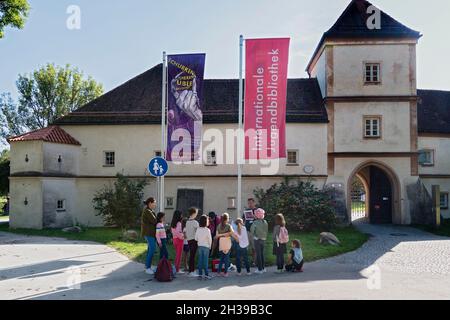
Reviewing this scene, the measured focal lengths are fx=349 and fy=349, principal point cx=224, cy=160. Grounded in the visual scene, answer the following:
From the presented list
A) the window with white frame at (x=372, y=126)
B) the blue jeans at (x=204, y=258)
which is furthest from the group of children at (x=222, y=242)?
the window with white frame at (x=372, y=126)

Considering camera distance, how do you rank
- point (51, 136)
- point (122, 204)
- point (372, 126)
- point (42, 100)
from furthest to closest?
point (42, 100)
point (372, 126)
point (51, 136)
point (122, 204)

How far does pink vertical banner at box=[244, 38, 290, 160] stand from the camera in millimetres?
13945

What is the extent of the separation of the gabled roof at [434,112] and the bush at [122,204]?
18990mm

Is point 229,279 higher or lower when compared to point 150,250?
lower

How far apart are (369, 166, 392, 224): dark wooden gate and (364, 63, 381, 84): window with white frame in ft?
19.2

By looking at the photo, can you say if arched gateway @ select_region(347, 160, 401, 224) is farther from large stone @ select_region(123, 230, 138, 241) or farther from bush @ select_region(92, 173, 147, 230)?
large stone @ select_region(123, 230, 138, 241)

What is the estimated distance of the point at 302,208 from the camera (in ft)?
60.1

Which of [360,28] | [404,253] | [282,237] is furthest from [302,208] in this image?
[360,28]

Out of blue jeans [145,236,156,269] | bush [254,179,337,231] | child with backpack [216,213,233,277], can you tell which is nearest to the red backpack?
blue jeans [145,236,156,269]

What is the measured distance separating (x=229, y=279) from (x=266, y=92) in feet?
25.8

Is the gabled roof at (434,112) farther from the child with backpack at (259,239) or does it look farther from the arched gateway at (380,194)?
the child with backpack at (259,239)

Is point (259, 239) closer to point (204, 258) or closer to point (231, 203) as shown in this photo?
point (204, 258)

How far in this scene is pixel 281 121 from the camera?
14.6 metres
